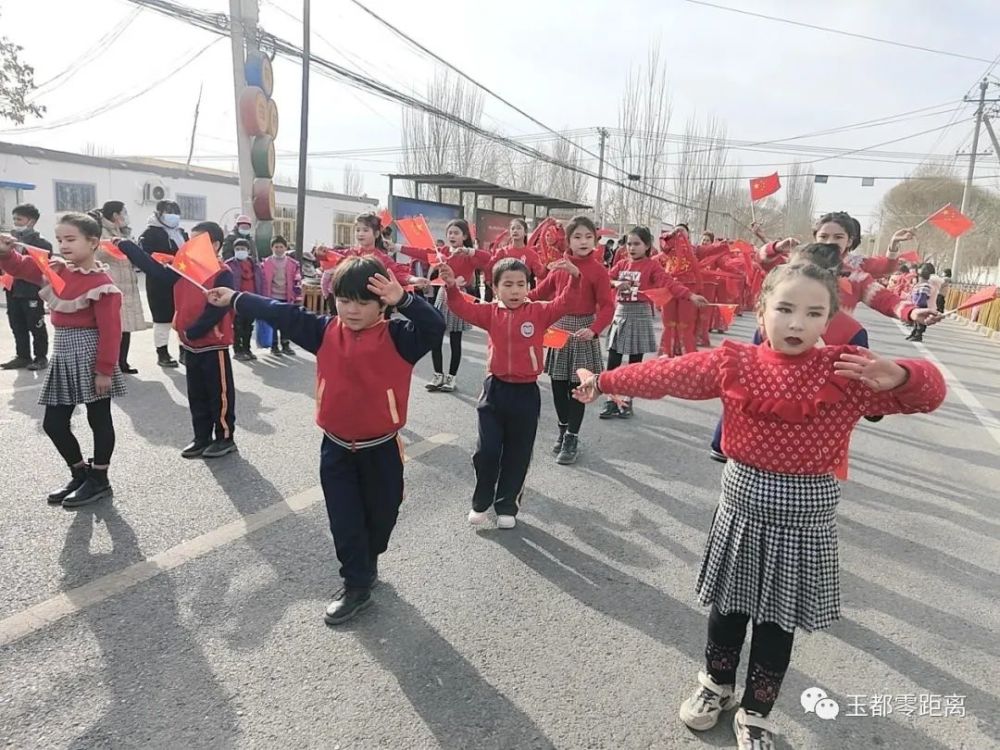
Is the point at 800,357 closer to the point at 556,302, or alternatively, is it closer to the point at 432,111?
the point at 556,302

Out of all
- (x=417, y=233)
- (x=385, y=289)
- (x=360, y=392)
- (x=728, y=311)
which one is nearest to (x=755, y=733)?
(x=360, y=392)

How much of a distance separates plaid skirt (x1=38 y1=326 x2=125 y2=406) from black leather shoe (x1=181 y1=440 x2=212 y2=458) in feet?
3.23

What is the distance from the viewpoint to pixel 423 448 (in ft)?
17.1

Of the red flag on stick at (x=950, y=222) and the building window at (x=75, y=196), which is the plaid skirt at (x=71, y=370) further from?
the building window at (x=75, y=196)

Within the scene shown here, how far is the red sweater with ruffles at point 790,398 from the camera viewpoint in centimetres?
187

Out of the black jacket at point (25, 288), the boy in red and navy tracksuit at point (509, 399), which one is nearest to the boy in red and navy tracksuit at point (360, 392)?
the boy in red and navy tracksuit at point (509, 399)

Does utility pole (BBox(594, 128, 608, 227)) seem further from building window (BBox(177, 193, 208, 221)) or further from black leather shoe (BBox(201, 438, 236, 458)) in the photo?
black leather shoe (BBox(201, 438, 236, 458))

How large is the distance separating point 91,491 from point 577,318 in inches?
139

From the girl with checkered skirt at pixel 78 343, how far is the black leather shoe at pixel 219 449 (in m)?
0.86

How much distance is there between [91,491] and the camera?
3.84 metres

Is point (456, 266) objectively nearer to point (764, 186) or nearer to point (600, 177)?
point (764, 186)

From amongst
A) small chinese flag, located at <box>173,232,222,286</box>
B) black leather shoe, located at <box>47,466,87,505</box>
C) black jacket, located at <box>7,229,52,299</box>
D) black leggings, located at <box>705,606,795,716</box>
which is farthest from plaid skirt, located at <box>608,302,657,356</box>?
black jacket, located at <box>7,229,52,299</box>

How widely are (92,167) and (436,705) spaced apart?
28.1 meters

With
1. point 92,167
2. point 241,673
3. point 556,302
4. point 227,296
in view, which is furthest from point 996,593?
point 92,167
